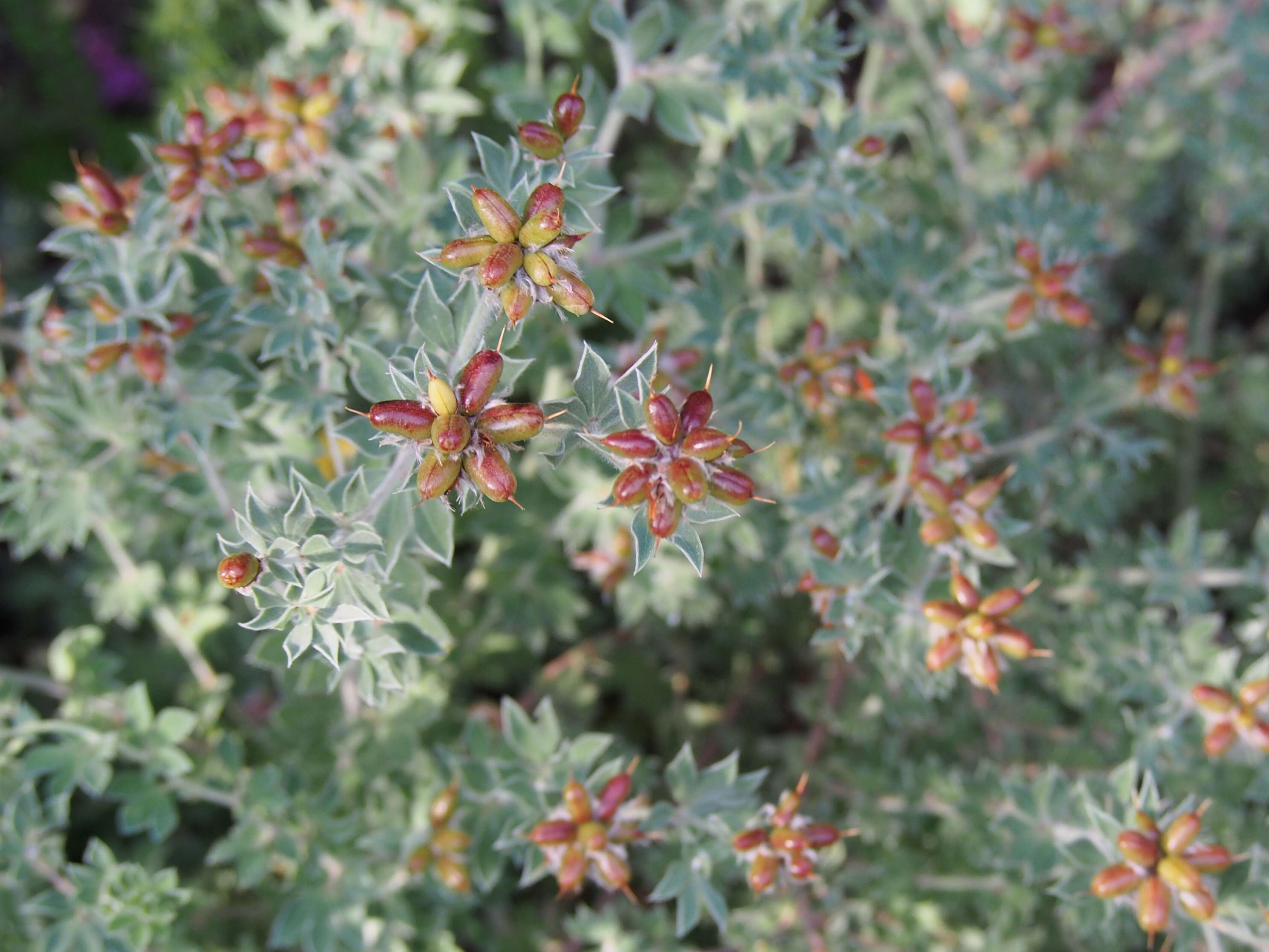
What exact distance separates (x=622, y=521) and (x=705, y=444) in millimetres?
1463

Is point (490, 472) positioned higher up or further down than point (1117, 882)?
higher up

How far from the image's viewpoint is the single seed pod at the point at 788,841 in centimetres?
239

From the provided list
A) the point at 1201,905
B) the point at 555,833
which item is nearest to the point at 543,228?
the point at 555,833

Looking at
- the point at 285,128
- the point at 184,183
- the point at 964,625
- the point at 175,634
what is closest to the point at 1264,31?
the point at 964,625

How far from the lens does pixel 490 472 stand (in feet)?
5.91

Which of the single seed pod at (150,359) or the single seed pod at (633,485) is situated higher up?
the single seed pod at (150,359)

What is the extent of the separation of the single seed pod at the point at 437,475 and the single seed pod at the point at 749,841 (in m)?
1.25

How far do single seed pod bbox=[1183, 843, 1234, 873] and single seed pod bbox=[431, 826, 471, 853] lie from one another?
1879 mm

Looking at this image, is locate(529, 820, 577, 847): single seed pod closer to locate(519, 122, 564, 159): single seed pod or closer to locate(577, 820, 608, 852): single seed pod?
locate(577, 820, 608, 852): single seed pod

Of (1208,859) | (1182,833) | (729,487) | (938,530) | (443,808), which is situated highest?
(729,487)

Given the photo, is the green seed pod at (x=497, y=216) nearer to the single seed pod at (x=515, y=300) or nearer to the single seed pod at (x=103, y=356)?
the single seed pod at (x=515, y=300)

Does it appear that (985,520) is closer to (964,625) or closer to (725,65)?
(964,625)

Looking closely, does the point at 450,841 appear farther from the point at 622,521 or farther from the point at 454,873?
the point at 622,521

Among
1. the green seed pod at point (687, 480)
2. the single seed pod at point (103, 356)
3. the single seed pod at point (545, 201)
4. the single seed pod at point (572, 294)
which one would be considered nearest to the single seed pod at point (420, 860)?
the green seed pod at point (687, 480)
